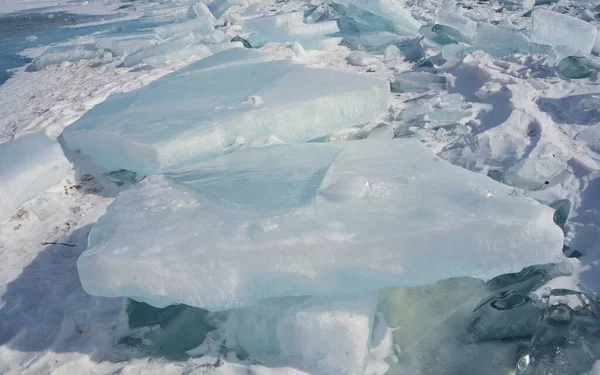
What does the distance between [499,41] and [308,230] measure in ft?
10.5

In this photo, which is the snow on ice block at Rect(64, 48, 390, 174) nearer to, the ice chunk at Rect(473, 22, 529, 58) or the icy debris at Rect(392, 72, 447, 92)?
the icy debris at Rect(392, 72, 447, 92)

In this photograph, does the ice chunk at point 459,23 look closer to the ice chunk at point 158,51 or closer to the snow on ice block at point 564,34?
the snow on ice block at point 564,34

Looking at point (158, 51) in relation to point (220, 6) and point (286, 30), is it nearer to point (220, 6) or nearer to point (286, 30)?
point (286, 30)

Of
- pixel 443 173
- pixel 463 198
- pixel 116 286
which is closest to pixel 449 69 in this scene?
pixel 443 173

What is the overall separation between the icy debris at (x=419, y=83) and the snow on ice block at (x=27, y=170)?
2269mm

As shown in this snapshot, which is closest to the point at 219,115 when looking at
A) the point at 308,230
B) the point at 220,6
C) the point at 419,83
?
the point at 308,230

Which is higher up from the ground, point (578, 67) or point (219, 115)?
point (219, 115)

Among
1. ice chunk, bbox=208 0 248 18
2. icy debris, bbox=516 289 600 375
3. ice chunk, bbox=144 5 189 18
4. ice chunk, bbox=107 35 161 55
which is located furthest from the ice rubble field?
ice chunk, bbox=144 5 189 18

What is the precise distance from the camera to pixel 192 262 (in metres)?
1.36

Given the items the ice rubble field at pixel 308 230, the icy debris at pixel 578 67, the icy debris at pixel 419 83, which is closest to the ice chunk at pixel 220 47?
the ice rubble field at pixel 308 230

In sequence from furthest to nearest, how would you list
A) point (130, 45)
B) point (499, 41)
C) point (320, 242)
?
point (130, 45), point (499, 41), point (320, 242)

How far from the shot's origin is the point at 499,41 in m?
3.79

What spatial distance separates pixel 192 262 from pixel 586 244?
1446 millimetres

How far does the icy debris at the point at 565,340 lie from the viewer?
118cm
